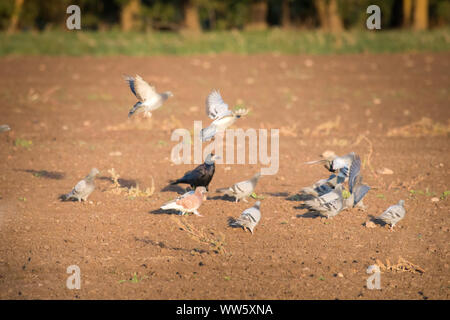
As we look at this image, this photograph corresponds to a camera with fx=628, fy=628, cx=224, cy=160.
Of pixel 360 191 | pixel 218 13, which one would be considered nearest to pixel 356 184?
pixel 360 191

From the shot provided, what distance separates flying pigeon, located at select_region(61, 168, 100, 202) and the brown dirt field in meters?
0.13

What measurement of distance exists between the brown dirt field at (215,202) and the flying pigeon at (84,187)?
0.13 metres

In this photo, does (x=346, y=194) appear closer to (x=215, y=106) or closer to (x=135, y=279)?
(x=215, y=106)

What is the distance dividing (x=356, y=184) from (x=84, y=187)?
297 cm

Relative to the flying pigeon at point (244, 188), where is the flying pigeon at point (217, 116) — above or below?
above

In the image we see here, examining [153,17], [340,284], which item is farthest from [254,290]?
[153,17]

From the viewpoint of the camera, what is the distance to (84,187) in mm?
7000

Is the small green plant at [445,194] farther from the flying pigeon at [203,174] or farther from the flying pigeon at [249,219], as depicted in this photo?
the flying pigeon at [203,174]

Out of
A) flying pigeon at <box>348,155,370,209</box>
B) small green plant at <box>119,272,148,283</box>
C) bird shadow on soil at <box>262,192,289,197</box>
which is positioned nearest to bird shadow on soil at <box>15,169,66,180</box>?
bird shadow on soil at <box>262,192,289,197</box>

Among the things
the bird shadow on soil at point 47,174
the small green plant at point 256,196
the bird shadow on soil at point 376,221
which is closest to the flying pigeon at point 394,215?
the bird shadow on soil at point 376,221

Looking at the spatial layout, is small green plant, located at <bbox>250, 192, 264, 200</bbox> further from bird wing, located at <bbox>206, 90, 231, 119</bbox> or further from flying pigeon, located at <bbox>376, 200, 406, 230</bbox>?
flying pigeon, located at <bbox>376, 200, 406, 230</bbox>

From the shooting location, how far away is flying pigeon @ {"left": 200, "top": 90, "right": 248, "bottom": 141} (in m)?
6.61

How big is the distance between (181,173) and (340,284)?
A: 3.62 metres

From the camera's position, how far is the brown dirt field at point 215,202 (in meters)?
5.31
